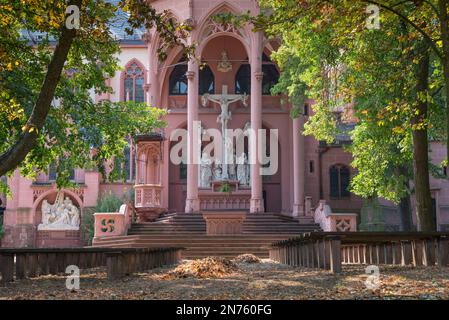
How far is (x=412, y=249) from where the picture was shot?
39.7 feet

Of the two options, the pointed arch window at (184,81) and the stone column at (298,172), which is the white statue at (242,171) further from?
the pointed arch window at (184,81)

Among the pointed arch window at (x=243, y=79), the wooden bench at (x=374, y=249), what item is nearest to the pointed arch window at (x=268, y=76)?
the pointed arch window at (x=243, y=79)

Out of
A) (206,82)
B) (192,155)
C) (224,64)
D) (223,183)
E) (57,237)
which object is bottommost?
(57,237)

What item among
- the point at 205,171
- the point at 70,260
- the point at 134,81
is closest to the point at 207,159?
the point at 205,171

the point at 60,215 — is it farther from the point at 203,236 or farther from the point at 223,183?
the point at 203,236

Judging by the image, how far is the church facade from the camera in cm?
3011

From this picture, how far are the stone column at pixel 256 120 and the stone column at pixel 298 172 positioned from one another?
203cm

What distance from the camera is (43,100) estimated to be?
948 cm

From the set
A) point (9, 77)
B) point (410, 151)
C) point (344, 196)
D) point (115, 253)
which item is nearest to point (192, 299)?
point (115, 253)

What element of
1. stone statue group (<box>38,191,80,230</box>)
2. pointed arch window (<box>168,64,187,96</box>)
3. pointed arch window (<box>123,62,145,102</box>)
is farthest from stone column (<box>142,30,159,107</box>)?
stone statue group (<box>38,191,80,230</box>)

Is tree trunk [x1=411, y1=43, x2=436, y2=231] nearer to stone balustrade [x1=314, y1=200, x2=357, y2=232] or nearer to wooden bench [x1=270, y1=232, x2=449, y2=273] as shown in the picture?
wooden bench [x1=270, y1=232, x2=449, y2=273]

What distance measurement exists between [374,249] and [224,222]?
11620mm

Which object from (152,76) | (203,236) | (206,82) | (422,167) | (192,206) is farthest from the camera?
(206,82)

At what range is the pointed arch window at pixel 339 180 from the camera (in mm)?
36188
